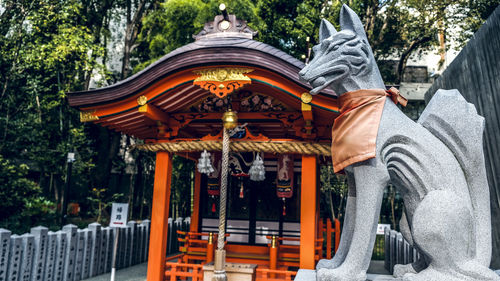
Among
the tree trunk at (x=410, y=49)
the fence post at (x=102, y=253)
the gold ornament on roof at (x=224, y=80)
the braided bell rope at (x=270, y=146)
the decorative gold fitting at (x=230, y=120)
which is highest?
the tree trunk at (x=410, y=49)

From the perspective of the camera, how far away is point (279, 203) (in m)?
9.33

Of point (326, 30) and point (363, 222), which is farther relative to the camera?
point (326, 30)

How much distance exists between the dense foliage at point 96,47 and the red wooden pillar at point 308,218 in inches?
302

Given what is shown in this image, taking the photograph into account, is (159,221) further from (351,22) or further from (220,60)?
(351,22)

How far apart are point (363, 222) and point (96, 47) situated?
1199cm

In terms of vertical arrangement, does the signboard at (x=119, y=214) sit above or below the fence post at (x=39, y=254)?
above

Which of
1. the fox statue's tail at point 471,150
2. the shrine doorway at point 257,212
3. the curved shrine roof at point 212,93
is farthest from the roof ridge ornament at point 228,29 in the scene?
the fox statue's tail at point 471,150

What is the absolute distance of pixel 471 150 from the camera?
104 inches

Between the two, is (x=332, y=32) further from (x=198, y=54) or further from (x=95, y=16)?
(x=95, y=16)

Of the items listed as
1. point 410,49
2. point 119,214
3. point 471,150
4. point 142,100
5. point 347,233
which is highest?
point 410,49

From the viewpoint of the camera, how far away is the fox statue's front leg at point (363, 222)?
8.46ft

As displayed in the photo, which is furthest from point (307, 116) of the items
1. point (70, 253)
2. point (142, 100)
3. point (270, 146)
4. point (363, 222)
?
point (70, 253)

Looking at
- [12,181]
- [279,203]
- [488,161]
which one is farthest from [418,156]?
[12,181]

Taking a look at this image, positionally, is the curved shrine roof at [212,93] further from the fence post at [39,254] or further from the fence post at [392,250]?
the fence post at [392,250]
